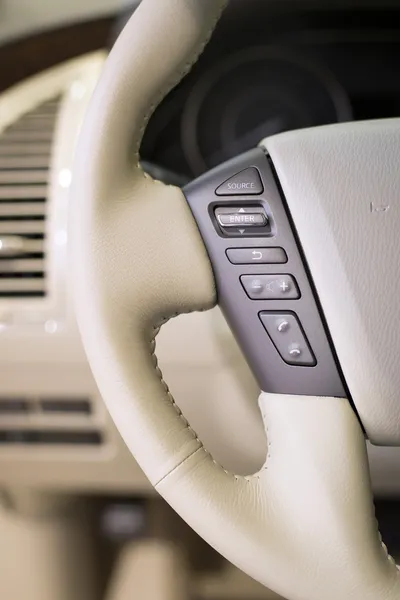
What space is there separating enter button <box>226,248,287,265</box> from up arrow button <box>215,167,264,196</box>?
0.04 m

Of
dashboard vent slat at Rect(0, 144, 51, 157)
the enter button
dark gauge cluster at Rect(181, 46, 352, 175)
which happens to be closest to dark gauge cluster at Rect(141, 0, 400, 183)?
dark gauge cluster at Rect(181, 46, 352, 175)

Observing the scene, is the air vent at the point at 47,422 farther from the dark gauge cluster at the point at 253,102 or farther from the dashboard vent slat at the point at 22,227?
the dark gauge cluster at the point at 253,102

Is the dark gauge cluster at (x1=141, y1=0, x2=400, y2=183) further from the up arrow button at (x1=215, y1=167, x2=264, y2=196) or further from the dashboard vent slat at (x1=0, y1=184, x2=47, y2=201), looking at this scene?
the up arrow button at (x1=215, y1=167, x2=264, y2=196)

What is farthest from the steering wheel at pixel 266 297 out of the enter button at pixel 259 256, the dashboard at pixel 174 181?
the dashboard at pixel 174 181

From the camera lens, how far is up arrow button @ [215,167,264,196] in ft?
1.94

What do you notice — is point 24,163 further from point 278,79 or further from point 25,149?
point 278,79

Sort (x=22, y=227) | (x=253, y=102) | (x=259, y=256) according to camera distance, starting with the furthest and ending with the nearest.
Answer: (x=253, y=102)
(x=22, y=227)
(x=259, y=256)

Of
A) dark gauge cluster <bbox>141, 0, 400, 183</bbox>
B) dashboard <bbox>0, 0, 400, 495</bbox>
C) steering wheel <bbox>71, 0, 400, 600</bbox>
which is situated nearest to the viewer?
steering wheel <bbox>71, 0, 400, 600</bbox>

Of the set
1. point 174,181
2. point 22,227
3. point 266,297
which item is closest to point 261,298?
point 266,297

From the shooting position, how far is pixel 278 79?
102cm

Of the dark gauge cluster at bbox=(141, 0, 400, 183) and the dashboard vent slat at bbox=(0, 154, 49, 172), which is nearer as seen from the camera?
the dashboard vent slat at bbox=(0, 154, 49, 172)

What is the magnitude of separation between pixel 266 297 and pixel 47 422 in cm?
37

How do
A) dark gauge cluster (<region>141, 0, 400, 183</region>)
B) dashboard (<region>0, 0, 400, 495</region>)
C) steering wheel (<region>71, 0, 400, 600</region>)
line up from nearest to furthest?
steering wheel (<region>71, 0, 400, 600</region>), dashboard (<region>0, 0, 400, 495</region>), dark gauge cluster (<region>141, 0, 400, 183</region>)

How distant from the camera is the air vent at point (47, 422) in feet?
2.79
